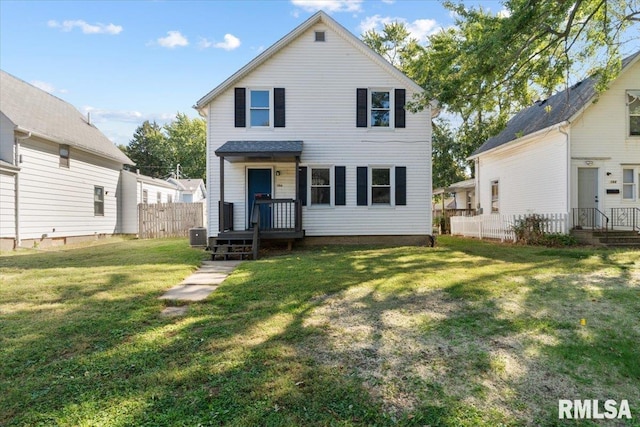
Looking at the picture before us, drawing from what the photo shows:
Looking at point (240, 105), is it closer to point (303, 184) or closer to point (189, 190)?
point (303, 184)

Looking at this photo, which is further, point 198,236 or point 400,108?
point 198,236

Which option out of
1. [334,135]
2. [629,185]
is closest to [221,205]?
[334,135]

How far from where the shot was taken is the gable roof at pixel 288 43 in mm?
12133

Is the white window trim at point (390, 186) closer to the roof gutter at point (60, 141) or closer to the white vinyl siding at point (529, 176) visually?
the white vinyl siding at point (529, 176)

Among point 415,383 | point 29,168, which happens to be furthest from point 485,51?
point 29,168

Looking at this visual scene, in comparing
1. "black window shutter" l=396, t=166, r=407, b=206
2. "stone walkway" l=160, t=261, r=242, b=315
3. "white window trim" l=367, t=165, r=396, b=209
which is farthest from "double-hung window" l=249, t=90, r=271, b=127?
"stone walkway" l=160, t=261, r=242, b=315

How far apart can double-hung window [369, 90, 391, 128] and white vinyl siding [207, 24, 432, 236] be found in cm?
29

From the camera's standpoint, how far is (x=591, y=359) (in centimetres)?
360

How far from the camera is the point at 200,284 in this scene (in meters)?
6.61

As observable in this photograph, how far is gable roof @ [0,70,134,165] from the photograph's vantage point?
43.3 ft

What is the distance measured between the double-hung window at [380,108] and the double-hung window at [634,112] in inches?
347

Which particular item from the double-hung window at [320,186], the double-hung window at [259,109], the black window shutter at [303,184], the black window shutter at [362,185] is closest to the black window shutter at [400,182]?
the black window shutter at [362,185]

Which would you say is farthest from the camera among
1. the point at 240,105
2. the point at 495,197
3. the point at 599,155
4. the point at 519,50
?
the point at 495,197

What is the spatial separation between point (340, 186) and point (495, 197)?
9945 millimetres
